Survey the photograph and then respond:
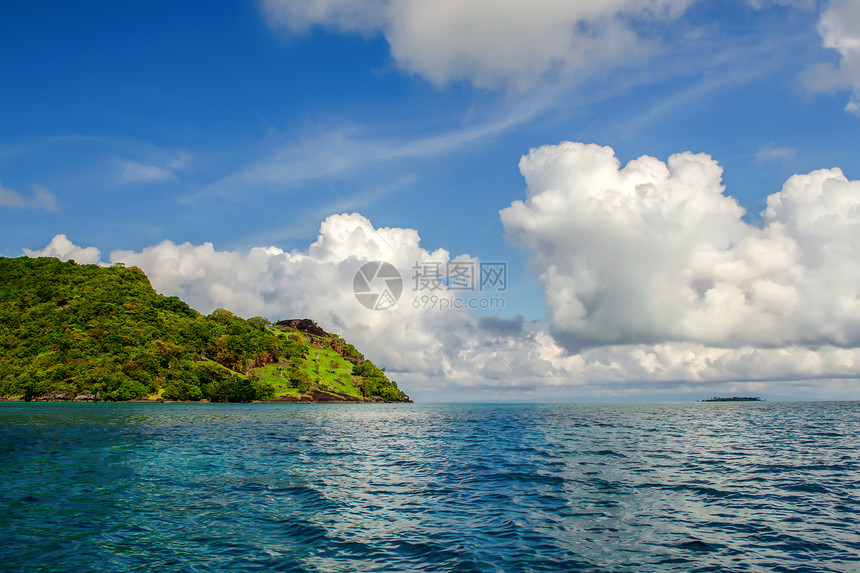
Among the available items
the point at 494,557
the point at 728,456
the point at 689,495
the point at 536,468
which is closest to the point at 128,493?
the point at 494,557

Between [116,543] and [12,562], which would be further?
[116,543]

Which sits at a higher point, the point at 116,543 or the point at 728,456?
the point at 116,543

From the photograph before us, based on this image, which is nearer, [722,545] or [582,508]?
[722,545]

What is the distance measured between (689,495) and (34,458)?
47947 mm

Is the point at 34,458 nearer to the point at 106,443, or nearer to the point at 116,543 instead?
the point at 106,443

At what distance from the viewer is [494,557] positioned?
16.1 meters

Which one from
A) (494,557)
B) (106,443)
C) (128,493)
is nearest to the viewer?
(494,557)

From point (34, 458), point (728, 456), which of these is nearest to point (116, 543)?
point (34, 458)

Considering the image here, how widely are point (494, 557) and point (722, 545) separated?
887 cm

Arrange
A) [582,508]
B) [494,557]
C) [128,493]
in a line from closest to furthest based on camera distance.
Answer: [494,557]
[582,508]
[128,493]

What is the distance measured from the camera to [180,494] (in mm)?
25734

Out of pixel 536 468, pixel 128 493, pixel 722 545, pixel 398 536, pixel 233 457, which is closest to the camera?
pixel 722 545

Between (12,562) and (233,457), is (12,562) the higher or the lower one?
the higher one

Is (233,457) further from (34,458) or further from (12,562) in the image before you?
(12,562)
